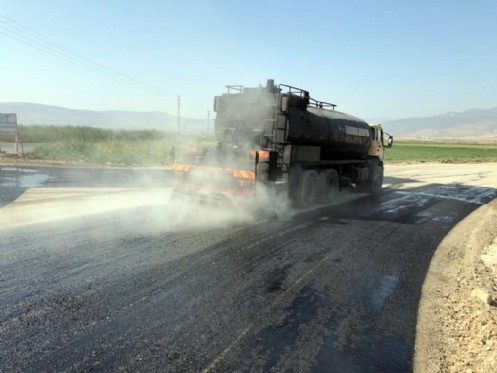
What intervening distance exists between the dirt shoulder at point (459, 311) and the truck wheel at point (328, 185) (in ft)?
15.3

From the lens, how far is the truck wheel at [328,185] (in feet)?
39.5

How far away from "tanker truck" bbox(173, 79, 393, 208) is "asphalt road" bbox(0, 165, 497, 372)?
2.54 ft

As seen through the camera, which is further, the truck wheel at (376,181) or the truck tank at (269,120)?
the truck wheel at (376,181)

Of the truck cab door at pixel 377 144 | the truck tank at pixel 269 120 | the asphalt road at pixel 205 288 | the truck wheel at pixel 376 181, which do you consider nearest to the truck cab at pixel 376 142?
the truck cab door at pixel 377 144

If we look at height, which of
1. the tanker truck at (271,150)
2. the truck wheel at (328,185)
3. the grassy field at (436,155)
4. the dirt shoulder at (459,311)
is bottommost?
the grassy field at (436,155)

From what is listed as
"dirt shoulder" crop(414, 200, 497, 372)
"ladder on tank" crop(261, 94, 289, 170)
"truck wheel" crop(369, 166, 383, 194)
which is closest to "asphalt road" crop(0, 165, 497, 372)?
"dirt shoulder" crop(414, 200, 497, 372)

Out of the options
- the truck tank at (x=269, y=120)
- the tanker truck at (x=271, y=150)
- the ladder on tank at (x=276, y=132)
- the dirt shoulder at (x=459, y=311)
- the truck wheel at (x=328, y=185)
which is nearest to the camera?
the dirt shoulder at (x=459, y=311)

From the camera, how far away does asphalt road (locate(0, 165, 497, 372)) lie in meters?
3.43

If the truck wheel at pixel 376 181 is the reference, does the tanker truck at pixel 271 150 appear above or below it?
above

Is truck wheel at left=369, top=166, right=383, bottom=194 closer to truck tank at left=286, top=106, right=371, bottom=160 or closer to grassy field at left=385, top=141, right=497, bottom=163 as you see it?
truck tank at left=286, top=106, right=371, bottom=160

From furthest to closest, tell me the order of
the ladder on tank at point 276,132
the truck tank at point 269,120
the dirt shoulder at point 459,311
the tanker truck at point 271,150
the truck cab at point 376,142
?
1. the truck cab at point 376,142
2. the truck tank at point 269,120
3. the ladder on tank at point 276,132
4. the tanker truck at point 271,150
5. the dirt shoulder at point 459,311

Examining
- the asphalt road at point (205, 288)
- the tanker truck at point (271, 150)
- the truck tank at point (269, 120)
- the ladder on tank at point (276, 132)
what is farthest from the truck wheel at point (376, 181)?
the ladder on tank at point (276, 132)

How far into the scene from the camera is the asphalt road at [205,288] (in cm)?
343

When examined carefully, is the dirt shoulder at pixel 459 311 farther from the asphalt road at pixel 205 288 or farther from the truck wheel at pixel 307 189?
the truck wheel at pixel 307 189
